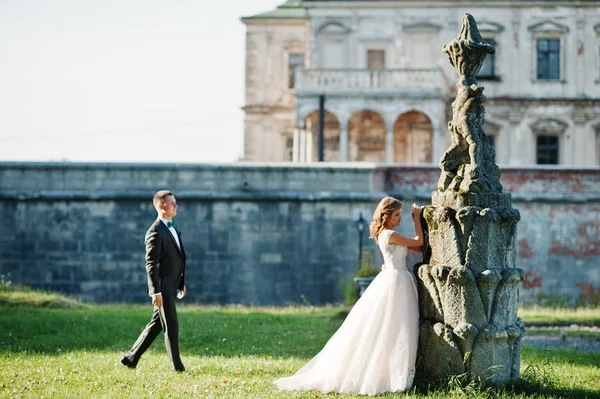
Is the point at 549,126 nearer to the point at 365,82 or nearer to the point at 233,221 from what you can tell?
the point at 365,82

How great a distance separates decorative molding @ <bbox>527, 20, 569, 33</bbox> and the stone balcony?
18.2 ft

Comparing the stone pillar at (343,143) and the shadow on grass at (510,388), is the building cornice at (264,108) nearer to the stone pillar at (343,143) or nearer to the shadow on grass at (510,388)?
the stone pillar at (343,143)

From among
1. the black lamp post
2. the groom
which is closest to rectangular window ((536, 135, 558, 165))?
the black lamp post

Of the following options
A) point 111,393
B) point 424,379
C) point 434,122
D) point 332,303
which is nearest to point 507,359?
point 424,379

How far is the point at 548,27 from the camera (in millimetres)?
35500

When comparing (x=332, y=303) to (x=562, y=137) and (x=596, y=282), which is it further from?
(x=562, y=137)

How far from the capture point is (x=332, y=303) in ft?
70.7

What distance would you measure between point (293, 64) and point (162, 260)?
29.5 metres

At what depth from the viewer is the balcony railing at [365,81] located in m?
32.5

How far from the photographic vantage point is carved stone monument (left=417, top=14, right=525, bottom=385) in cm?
802

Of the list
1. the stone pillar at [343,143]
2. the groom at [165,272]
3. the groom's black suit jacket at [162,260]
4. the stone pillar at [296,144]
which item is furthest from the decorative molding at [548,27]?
the groom's black suit jacket at [162,260]

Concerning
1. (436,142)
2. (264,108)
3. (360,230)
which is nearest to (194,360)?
(360,230)

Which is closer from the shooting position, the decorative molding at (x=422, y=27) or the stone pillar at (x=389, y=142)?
the stone pillar at (x=389, y=142)

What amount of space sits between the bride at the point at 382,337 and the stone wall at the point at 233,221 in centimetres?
1320
